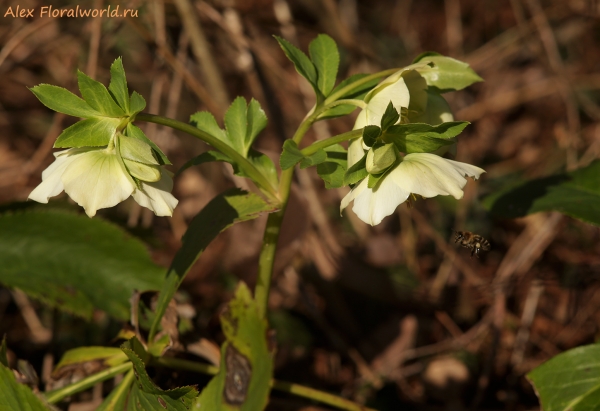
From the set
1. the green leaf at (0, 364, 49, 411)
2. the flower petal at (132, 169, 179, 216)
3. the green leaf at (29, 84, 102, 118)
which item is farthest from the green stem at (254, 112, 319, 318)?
the green leaf at (0, 364, 49, 411)

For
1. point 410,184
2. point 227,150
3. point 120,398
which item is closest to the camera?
point 410,184

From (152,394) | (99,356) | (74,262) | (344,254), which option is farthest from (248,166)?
(344,254)

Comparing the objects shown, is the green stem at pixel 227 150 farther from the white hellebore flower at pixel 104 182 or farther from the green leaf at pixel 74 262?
the green leaf at pixel 74 262

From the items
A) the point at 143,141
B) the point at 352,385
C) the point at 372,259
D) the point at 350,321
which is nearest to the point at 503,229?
the point at 372,259

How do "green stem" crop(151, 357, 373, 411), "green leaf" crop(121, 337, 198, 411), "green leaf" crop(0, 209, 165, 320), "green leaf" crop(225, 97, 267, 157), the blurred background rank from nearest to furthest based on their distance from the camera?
1. "green leaf" crop(121, 337, 198, 411)
2. "green leaf" crop(225, 97, 267, 157)
3. "green stem" crop(151, 357, 373, 411)
4. "green leaf" crop(0, 209, 165, 320)
5. the blurred background

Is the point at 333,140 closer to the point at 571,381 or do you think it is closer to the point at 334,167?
the point at 334,167

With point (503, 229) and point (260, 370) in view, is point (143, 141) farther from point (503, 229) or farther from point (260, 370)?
point (503, 229)

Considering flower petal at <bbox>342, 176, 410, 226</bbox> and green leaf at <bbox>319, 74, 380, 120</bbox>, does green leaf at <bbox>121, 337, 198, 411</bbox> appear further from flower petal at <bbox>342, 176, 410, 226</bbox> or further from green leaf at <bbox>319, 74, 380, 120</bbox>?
green leaf at <bbox>319, 74, 380, 120</bbox>
